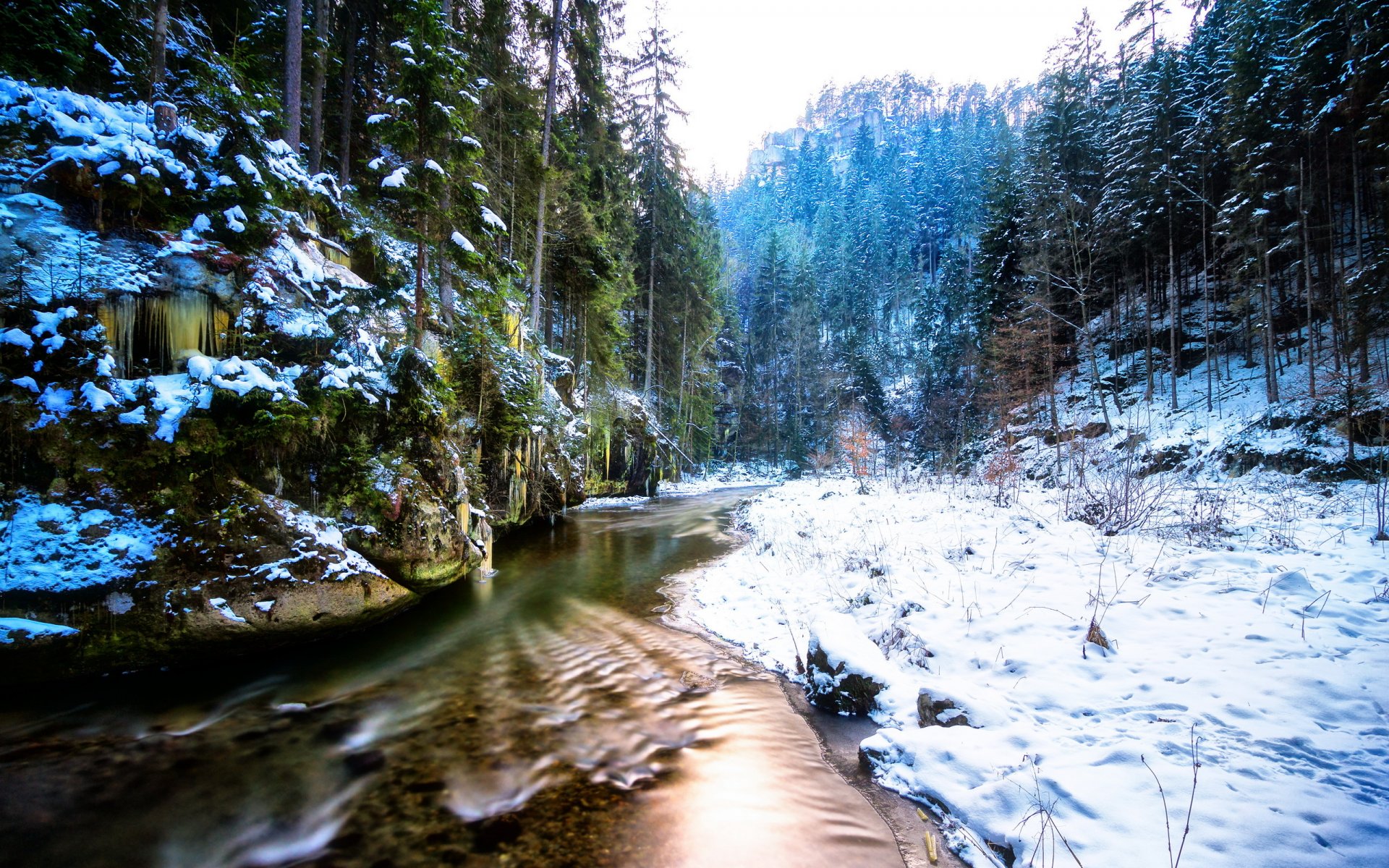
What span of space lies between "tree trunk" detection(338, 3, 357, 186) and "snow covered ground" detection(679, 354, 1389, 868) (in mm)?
14393

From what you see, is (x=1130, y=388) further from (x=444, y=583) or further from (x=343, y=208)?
(x=343, y=208)

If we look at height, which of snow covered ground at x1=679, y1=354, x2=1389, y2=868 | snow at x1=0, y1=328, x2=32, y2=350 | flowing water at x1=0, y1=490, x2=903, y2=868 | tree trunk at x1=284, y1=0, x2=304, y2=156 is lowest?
flowing water at x1=0, y1=490, x2=903, y2=868

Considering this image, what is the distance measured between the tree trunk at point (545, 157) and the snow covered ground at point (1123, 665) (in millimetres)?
10534

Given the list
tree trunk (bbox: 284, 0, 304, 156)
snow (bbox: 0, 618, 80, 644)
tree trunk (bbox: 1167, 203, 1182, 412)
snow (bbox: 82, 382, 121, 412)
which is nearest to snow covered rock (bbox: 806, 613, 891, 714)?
snow (bbox: 0, 618, 80, 644)

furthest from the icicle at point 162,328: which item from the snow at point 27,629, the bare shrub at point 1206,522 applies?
the bare shrub at point 1206,522

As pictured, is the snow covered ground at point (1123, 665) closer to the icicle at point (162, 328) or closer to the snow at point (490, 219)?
the icicle at point (162, 328)

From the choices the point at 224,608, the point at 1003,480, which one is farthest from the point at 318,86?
the point at 1003,480

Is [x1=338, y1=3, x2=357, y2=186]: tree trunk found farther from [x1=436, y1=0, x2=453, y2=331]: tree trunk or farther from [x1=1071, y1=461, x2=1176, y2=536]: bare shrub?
[x1=1071, y1=461, x2=1176, y2=536]: bare shrub

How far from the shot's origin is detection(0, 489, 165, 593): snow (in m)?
4.35

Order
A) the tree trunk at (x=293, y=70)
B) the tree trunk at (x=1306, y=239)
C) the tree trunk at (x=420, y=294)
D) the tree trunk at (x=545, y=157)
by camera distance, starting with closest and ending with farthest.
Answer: the tree trunk at (x=420, y=294) < the tree trunk at (x=293, y=70) < the tree trunk at (x=545, y=157) < the tree trunk at (x=1306, y=239)

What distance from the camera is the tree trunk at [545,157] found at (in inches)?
565

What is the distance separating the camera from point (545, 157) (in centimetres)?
1452

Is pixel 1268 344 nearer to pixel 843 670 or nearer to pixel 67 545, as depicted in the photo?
pixel 843 670

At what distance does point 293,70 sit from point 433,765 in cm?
1296
